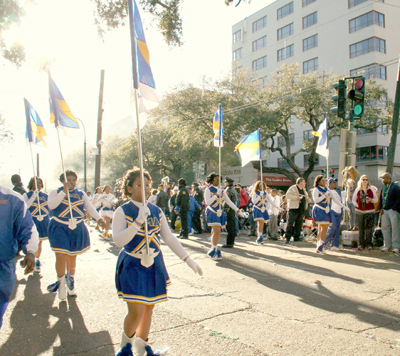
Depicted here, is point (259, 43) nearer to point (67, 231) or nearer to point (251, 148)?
point (251, 148)

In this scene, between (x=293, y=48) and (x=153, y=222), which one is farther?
(x=293, y=48)

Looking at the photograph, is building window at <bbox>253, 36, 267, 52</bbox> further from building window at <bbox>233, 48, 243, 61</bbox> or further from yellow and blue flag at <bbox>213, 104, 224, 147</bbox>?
yellow and blue flag at <bbox>213, 104, 224, 147</bbox>

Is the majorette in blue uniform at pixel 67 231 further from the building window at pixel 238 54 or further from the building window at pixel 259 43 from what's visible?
the building window at pixel 238 54

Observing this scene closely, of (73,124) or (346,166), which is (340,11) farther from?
(73,124)

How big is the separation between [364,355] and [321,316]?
3.58 ft

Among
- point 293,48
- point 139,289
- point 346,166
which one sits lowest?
point 139,289

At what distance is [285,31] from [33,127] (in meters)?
46.4

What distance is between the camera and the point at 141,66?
150 inches

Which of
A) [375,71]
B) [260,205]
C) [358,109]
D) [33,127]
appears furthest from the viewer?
[375,71]

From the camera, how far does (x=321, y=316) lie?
438 cm

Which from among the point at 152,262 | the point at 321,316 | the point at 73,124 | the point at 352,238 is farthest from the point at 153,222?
the point at 352,238

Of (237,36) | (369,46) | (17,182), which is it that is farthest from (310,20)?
(17,182)

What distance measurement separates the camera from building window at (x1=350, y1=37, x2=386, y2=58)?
3717cm

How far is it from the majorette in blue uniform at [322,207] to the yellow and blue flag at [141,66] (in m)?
6.29
